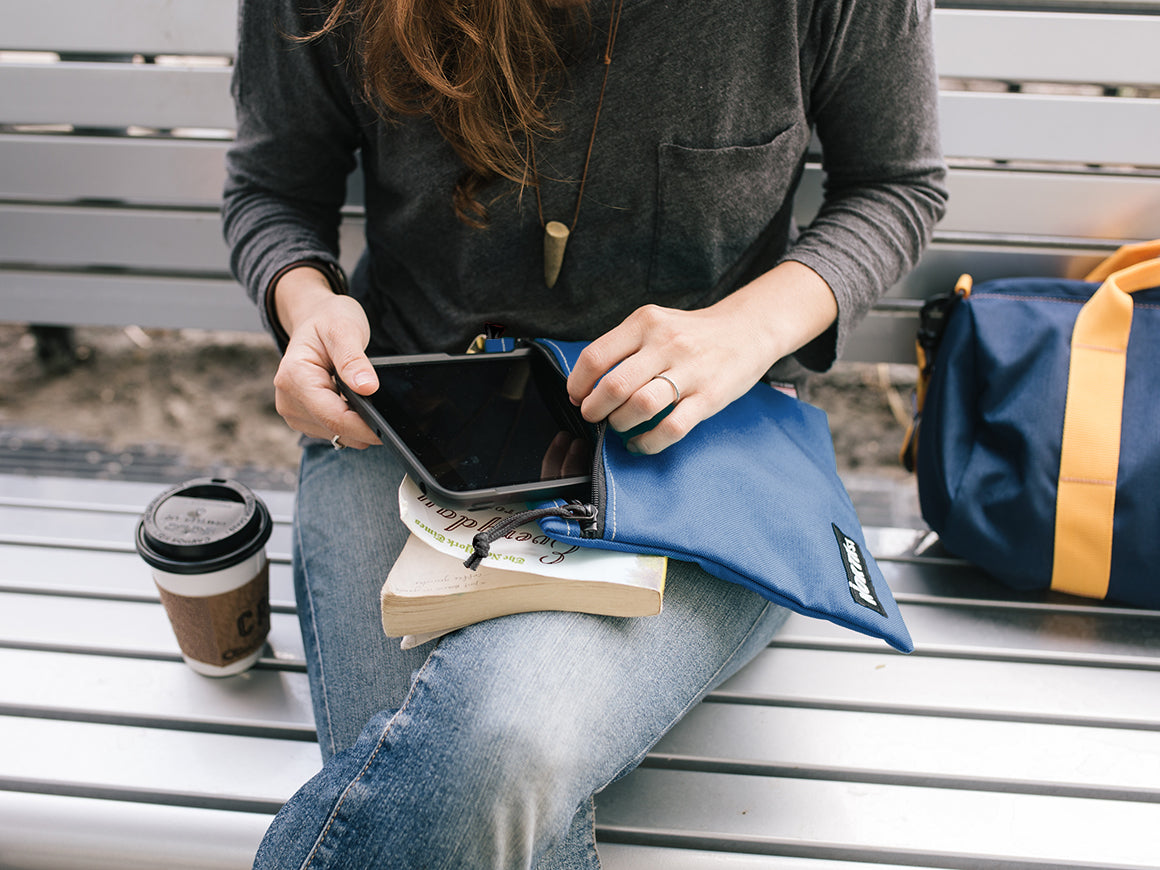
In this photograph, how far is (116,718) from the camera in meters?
1.09

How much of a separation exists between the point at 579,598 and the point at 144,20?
53.8 inches

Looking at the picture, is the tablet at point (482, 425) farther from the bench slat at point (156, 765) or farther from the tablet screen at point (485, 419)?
the bench slat at point (156, 765)

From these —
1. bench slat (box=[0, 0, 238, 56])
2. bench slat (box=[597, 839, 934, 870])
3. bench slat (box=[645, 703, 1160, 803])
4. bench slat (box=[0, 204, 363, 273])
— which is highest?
bench slat (box=[0, 0, 238, 56])

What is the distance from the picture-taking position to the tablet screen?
2.81 ft

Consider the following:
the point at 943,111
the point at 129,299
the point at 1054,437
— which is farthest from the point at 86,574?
the point at 943,111

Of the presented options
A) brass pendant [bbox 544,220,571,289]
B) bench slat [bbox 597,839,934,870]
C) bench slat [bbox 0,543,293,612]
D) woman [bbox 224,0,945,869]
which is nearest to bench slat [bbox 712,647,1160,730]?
woman [bbox 224,0,945,869]

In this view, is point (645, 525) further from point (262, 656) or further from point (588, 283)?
point (262, 656)

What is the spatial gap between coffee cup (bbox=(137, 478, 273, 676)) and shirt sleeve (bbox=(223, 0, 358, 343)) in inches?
10.5

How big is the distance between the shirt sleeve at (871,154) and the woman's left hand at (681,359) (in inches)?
4.3

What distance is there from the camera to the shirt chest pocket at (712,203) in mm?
1025

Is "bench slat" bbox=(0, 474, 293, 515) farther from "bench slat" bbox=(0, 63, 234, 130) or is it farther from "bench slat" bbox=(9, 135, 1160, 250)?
"bench slat" bbox=(0, 63, 234, 130)

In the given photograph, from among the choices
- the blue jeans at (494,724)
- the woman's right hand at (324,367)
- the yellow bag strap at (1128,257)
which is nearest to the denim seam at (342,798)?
the blue jeans at (494,724)

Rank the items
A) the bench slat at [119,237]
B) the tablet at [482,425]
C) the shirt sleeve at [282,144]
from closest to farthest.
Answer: the tablet at [482,425] → the shirt sleeve at [282,144] → the bench slat at [119,237]

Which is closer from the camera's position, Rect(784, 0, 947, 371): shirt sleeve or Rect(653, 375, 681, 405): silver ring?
Rect(653, 375, 681, 405): silver ring
